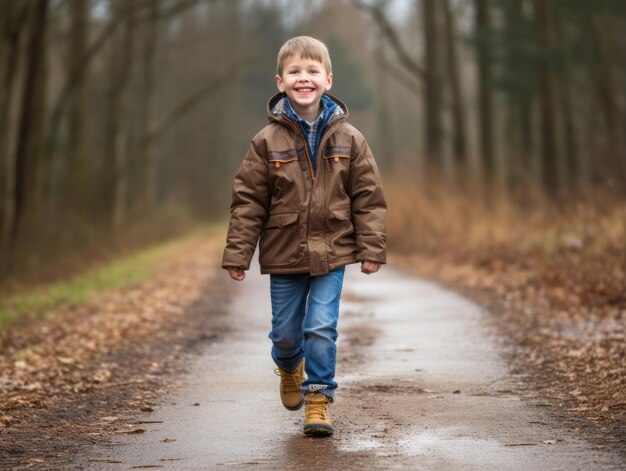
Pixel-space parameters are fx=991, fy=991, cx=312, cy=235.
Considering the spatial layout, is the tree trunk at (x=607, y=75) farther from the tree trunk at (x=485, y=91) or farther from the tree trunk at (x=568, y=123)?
the tree trunk at (x=485, y=91)

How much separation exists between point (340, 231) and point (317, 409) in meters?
0.94

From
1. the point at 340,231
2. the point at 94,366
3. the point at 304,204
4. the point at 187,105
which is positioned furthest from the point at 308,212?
the point at 187,105

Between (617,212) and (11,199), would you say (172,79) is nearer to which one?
(11,199)

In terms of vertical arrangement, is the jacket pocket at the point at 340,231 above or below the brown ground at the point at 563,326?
above

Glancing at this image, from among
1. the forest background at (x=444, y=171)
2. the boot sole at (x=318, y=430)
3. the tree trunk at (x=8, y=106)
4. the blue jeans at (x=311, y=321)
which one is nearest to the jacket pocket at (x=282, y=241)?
the blue jeans at (x=311, y=321)

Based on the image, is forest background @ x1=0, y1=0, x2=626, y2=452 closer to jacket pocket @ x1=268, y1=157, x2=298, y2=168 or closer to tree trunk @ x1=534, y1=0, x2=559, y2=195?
tree trunk @ x1=534, y1=0, x2=559, y2=195

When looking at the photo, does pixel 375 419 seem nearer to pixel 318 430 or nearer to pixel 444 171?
pixel 318 430

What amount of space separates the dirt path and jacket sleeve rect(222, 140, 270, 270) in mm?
948

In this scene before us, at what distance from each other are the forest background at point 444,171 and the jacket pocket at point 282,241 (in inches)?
72.4

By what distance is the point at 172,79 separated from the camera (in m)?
48.8

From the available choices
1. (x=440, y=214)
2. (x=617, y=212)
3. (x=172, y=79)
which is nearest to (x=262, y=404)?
(x=617, y=212)

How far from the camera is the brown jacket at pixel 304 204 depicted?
206 inches

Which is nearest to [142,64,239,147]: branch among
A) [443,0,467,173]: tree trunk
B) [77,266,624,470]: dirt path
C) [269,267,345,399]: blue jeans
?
[443,0,467,173]: tree trunk

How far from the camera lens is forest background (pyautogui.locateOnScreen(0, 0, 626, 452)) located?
10508 millimetres
